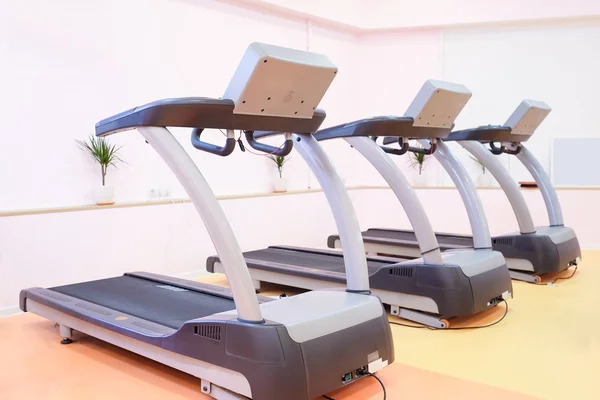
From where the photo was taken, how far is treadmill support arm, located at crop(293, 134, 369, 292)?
102 inches

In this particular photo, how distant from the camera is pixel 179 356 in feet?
7.90

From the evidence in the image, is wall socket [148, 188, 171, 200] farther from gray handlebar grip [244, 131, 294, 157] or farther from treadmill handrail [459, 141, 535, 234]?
gray handlebar grip [244, 131, 294, 157]

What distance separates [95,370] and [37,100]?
230 centimetres

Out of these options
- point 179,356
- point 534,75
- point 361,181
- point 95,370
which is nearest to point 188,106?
point 179,356

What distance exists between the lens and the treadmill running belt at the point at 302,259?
4.03 meters

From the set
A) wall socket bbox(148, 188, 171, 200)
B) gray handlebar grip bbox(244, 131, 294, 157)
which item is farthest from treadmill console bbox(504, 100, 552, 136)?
wall socket bbox(148, 188, 171, 200)

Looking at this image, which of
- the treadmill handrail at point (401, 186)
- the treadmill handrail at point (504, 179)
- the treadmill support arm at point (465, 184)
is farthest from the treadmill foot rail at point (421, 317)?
the treadmill handrail at point (504, 179)

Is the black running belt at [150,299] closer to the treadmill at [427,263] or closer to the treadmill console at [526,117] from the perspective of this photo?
the treadmill at [427,263]

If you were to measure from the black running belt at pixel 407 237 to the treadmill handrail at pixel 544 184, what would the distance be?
71cm

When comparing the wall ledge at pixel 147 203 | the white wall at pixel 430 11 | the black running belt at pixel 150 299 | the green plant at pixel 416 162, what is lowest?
the black running belt at pixel 150 299

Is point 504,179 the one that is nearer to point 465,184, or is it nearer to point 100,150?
point 465,184

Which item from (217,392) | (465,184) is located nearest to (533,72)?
(465,184)

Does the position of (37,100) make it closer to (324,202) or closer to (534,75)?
(324,202)

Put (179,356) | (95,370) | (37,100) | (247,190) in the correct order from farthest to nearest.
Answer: (247,190) → (37,100) → (95,370) → (179,356)
